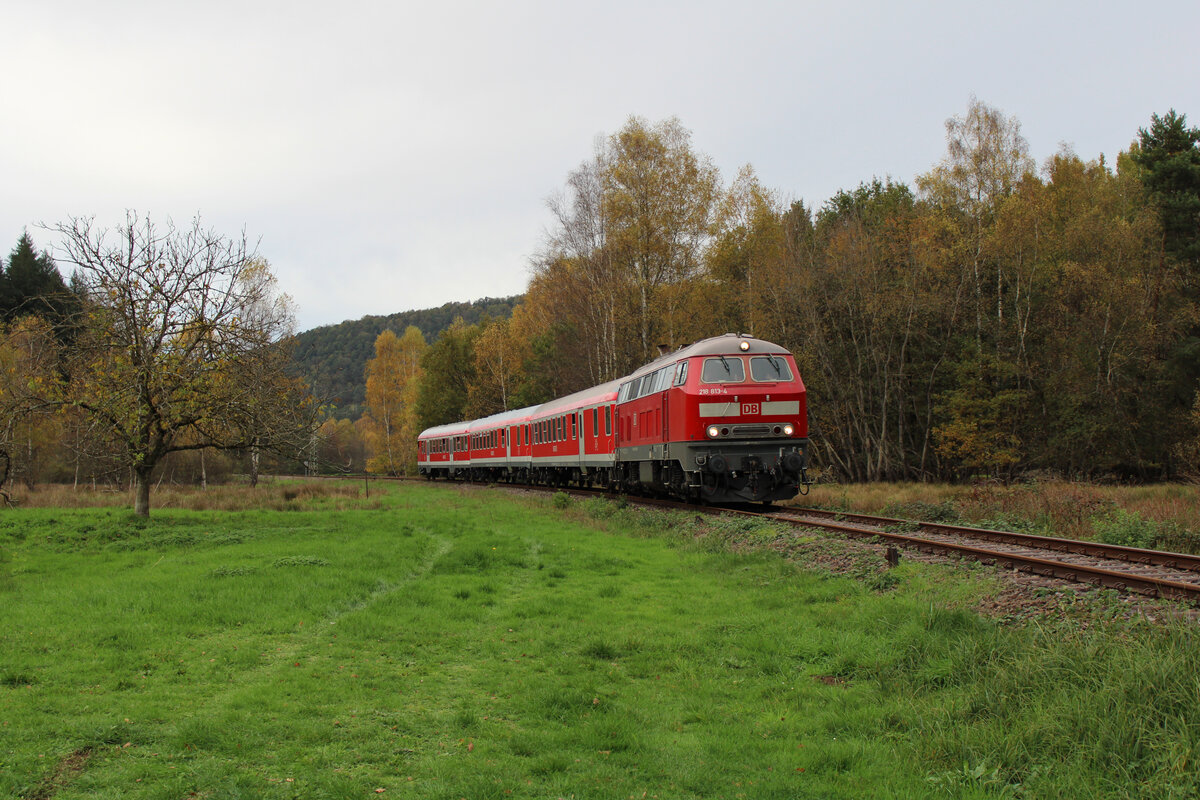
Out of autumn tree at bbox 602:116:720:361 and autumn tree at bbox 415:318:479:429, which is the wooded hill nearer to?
autumn tree at bbox 415:318:479:429

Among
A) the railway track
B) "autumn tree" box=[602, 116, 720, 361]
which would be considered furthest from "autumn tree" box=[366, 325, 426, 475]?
the railway track

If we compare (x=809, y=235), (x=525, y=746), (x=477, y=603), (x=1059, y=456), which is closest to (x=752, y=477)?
(x=477, y=603)

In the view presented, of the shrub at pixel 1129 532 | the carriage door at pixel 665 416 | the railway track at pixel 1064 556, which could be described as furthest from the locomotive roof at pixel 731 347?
the shrub at pixel 1129 532

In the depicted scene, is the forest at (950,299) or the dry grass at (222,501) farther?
the forest at (950,299)

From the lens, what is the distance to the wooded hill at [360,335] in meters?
111

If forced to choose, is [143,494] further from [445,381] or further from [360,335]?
[360,335]

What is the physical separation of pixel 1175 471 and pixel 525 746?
32.0m

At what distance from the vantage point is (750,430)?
1631 cm

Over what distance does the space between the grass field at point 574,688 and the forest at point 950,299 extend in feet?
59.6

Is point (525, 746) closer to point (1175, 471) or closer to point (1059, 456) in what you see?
point (1059, 456)

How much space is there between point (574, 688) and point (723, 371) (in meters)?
11.1

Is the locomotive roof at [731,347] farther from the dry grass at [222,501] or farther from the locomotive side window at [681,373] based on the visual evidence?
the dry grass at [222,501]

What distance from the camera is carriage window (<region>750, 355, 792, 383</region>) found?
16641mm

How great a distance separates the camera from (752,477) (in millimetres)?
16688
